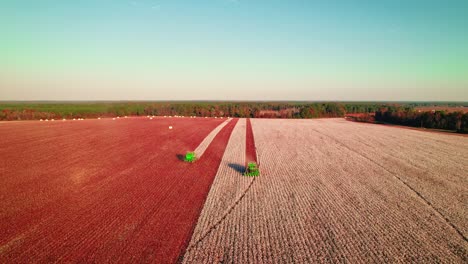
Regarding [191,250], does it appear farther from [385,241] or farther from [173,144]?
[173,144]

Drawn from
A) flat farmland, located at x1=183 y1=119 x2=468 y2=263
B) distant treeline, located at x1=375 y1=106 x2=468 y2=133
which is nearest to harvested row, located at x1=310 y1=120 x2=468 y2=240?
flat farmland, located at x1=183 y1=119 x2=468 y2=263

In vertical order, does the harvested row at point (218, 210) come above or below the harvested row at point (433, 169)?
above

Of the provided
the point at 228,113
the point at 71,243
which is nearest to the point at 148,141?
the point at 71,243

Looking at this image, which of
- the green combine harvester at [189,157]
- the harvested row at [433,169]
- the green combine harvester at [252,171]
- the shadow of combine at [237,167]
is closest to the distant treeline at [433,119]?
the harvested row at [433,169]

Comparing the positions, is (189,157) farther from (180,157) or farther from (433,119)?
(433,119)

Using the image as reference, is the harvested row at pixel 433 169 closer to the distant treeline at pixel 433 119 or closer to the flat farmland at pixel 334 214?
the flat farmland at pixel 334 214
